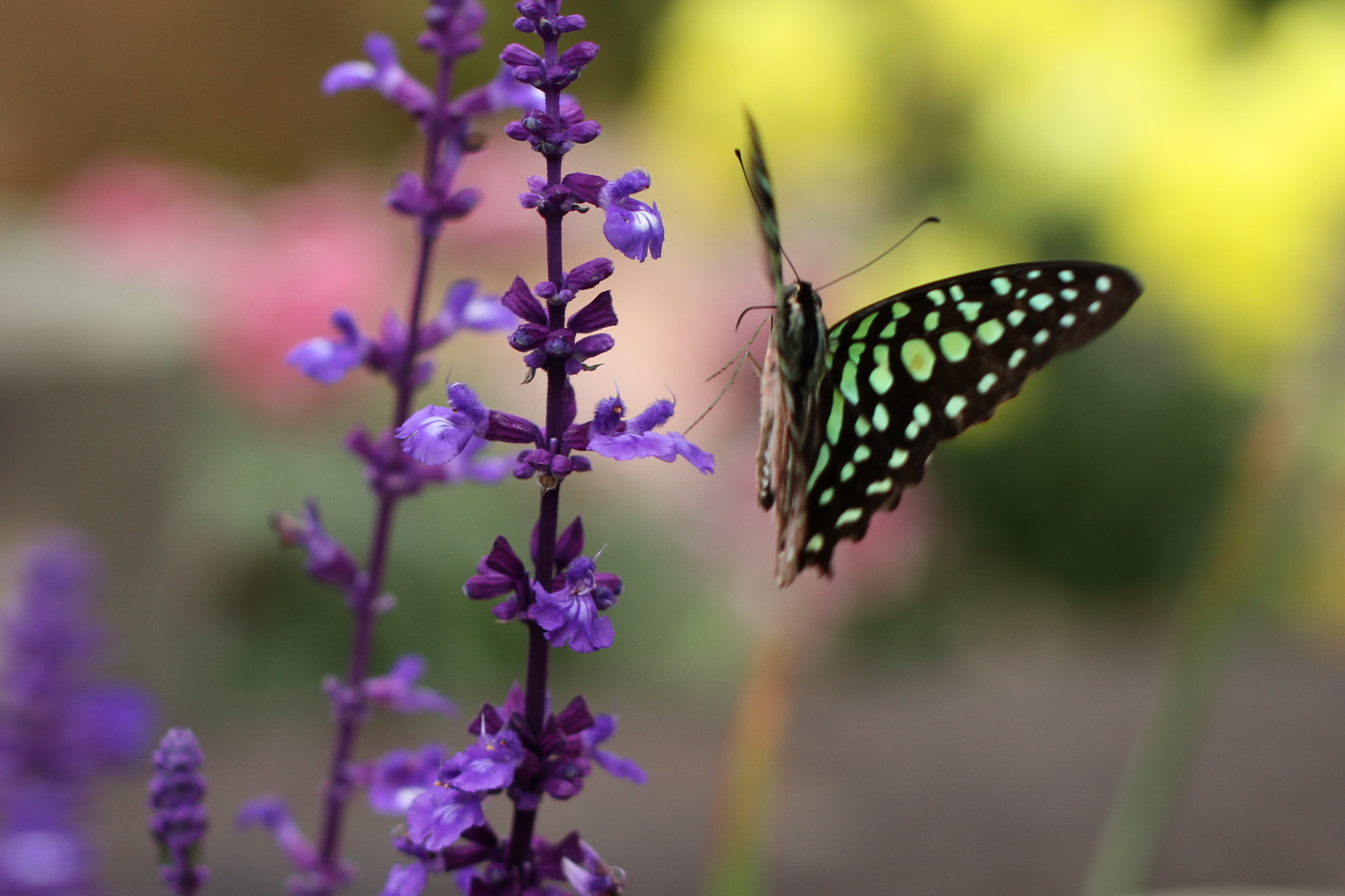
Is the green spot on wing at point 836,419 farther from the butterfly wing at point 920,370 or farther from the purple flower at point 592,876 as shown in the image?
the purple flower at point 592,876

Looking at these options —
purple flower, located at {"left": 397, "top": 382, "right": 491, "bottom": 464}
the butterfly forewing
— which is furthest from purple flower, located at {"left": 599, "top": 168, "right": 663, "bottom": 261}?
the butterfly forewing

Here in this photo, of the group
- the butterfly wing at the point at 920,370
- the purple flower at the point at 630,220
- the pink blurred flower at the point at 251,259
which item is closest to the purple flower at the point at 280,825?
the purple flower at the point at 630,220

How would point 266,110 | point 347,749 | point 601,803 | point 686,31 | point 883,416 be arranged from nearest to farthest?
1. point 347,749
2. point 883,416
3. point 601,803
4. point 686,31
5. point 266,110

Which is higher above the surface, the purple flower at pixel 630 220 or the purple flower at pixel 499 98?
the purple flower at pixel 499 98

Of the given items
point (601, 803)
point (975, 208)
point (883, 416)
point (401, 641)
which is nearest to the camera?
point (883, 416)

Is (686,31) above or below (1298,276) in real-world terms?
above

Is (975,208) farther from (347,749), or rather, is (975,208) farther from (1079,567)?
(347,749)

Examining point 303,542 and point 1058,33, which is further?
point 1058,33

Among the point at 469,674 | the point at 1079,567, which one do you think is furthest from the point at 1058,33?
the point at 469,674
